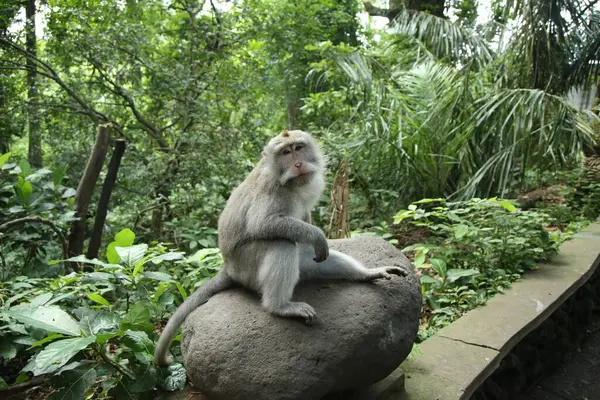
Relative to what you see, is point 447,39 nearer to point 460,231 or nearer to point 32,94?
point 460,231

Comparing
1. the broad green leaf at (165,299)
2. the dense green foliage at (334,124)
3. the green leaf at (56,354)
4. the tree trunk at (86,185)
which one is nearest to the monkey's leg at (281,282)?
the broad green leaf at (165,299)

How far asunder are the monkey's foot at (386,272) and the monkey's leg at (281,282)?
19.8 inches

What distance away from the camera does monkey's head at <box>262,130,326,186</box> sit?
2.67m

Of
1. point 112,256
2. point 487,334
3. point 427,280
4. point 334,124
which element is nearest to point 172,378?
point 112,256

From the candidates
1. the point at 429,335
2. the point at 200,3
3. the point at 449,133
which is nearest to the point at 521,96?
the point at 449,133

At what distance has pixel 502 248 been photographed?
4617mm

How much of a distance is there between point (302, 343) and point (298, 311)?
17 centimetres

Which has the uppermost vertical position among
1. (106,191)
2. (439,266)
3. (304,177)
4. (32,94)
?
(32,94)

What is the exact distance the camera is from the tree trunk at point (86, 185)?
3908 mm

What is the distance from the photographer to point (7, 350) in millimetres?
2461

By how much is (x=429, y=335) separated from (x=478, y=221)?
6.41 feet

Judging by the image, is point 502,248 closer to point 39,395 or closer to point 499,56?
point 39,395

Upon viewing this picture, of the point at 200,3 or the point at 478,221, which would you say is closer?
the point at 478,221

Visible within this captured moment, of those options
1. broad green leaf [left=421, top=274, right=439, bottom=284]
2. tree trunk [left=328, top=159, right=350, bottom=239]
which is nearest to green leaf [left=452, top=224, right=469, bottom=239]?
broad green leaf [left=421, top=274, right=439, bottom=284]
